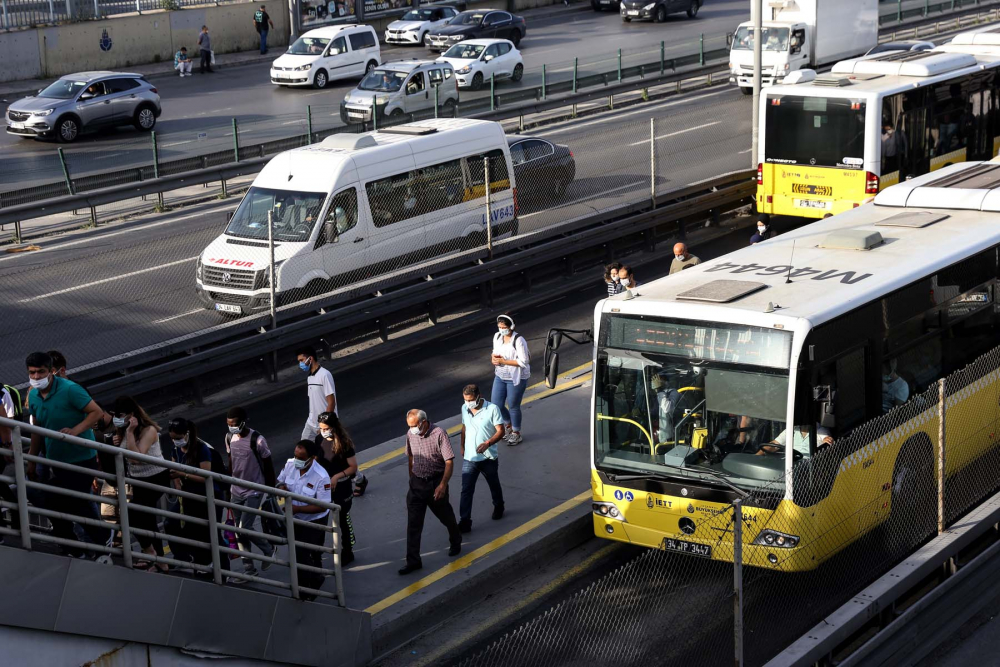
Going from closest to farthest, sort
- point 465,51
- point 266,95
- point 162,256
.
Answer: point 162,256 → point 266,95 → point 465,51

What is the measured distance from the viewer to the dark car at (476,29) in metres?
45.2

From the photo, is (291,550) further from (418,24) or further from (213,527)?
(418,24)

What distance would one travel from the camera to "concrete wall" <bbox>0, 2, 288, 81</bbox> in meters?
39.6

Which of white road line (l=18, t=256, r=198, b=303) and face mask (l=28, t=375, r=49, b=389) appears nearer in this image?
face mask (l=28, t=375, r=49, b=389)

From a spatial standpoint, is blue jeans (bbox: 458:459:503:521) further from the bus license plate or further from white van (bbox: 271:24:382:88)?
white van (bbox: 271:24:382:88)

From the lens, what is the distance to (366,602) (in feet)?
33.1

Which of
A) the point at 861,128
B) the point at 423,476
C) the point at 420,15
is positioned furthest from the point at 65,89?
the point at 423,476

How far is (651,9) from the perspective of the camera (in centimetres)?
5138

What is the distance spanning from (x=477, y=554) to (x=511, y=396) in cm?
263

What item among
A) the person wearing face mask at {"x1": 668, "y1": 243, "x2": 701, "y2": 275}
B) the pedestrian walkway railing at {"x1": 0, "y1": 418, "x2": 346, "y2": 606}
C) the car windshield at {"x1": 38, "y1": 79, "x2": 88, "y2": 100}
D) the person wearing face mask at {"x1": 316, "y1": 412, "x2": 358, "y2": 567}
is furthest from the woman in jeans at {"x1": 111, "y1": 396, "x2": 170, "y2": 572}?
the car windshield at {"x1": 38, "y1": 79, "x2": 88, "y2": 100}

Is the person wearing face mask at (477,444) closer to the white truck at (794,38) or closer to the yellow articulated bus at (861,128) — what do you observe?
the yellow articulated bus at (861,128)

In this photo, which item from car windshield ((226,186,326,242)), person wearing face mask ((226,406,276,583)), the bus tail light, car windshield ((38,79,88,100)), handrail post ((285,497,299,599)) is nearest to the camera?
handrail post ((285,497,299,599))

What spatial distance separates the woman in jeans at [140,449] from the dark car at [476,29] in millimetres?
36506

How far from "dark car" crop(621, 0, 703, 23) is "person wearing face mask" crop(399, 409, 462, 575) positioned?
143 ft
